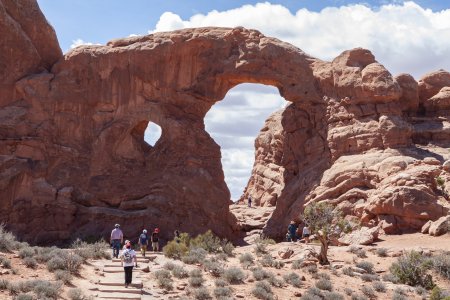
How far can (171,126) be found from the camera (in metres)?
34.3

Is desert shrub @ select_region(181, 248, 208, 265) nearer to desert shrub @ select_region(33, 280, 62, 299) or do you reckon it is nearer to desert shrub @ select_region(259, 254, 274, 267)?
desert shrub @ select_region(259, 254, 274, 267)

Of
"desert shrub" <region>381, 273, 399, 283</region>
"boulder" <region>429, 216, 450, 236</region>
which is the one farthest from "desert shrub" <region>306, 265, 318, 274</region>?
"boulder" <region>429, 216, 450, 236</region>

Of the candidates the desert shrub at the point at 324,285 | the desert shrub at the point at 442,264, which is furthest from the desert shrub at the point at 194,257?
the desert shrub at the point at 442,264

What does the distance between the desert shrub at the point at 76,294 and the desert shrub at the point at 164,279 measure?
3.01 meters

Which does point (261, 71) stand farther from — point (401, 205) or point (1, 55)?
point (1, 55)

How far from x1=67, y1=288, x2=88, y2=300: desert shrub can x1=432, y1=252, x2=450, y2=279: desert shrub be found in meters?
14.0

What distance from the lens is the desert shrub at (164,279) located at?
19.0 meters

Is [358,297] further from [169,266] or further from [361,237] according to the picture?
[361,237]

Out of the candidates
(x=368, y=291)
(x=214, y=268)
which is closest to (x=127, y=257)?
(x=214, y=268)

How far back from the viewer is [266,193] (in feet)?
145

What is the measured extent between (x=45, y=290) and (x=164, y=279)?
436cm

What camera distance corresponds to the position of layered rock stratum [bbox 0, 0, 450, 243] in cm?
3206

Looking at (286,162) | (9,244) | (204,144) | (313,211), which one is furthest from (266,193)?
(9,244)

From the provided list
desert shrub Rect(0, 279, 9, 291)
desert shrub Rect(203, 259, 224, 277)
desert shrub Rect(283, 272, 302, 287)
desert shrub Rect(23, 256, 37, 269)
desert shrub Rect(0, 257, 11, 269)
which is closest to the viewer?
desert shrub Rect(0, 279, 9, 291)
